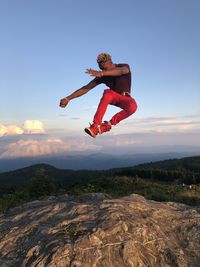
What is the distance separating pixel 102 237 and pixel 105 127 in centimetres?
345

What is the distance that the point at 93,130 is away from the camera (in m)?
11.6

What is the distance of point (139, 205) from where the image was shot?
12.0 m

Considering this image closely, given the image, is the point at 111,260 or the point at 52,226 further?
the point at 52,226

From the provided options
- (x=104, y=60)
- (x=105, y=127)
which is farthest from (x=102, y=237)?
(x=104, y=60)

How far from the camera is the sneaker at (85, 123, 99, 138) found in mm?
11594

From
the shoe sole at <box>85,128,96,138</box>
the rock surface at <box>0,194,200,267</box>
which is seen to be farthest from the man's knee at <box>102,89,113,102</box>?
the rock surface at <box>0,194,200,267</box>

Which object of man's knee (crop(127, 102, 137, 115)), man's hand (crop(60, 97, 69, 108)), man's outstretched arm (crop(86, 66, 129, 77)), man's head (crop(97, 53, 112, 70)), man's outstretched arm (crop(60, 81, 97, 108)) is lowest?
man's knee (crop(127, 102, 137, 115))

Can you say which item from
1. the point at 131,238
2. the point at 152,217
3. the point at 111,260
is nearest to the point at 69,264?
the point at 111,260

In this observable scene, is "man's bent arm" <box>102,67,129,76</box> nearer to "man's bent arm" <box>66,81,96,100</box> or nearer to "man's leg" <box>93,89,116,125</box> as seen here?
"man's leg" <box>93,89,116,125</box>

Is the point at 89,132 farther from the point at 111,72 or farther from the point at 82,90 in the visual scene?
the point at 111,72

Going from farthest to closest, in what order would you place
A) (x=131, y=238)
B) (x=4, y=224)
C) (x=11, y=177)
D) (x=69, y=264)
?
(x=11, y=177) < (x=4, y=224) < (x=131, y=238) < (x=69, y=264)

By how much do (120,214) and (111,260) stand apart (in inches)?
75.5

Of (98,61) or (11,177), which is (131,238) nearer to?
(98,61)

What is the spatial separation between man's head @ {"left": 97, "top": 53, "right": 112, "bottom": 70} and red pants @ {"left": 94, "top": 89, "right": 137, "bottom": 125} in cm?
72
